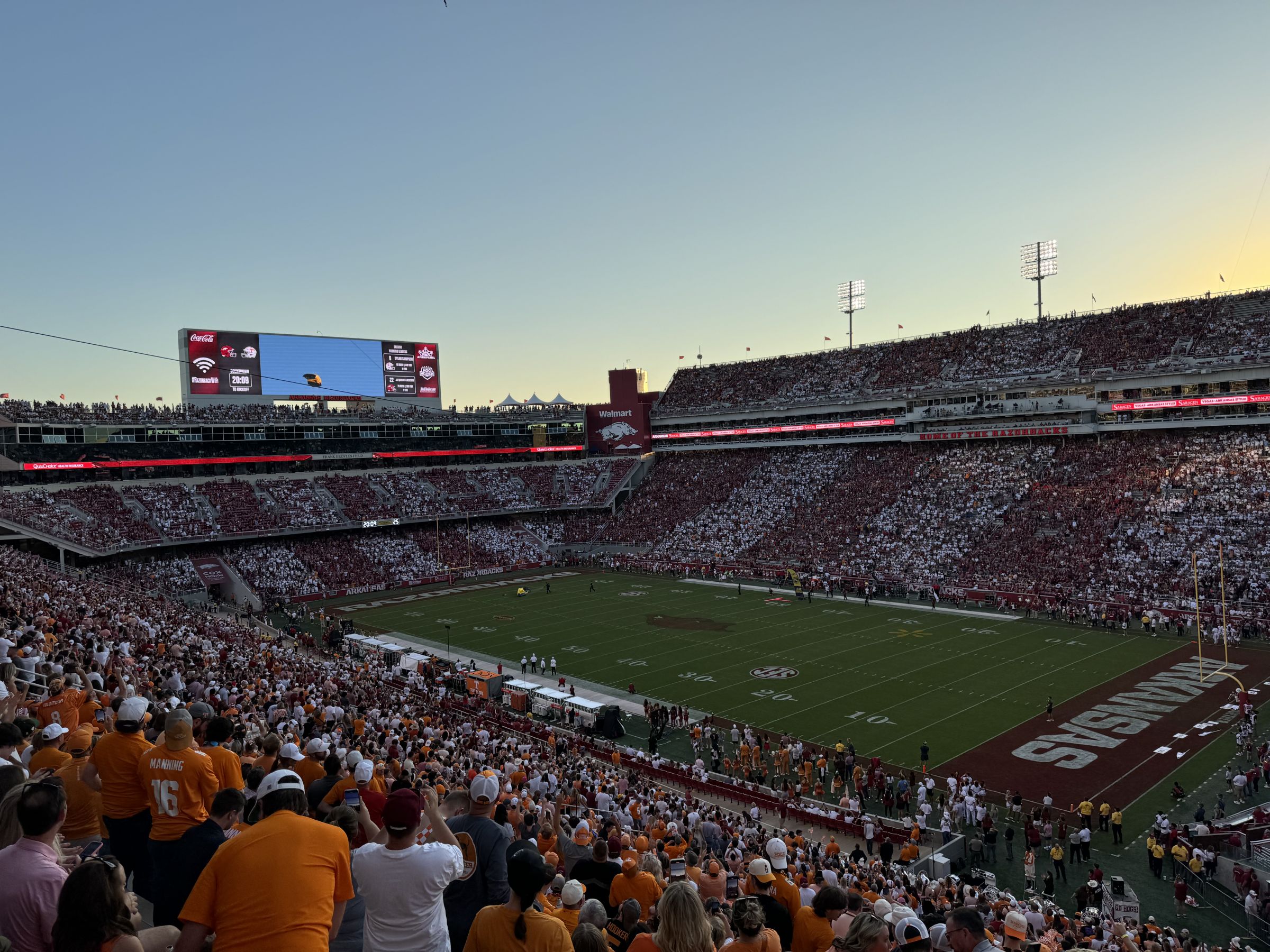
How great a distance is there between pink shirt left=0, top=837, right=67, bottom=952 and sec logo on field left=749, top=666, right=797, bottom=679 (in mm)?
26851

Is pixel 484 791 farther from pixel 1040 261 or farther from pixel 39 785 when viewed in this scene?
pixel 1040 261

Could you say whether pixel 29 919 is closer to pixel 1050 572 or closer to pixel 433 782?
pixel 433 782

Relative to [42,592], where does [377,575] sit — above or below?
below

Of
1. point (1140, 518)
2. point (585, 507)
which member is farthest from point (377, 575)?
point (1140, 518)

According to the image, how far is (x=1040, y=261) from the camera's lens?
63031 mm

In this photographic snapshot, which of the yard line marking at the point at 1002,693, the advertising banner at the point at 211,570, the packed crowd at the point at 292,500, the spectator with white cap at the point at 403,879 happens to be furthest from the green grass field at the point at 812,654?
the spectator with white cap at the point at 403,879

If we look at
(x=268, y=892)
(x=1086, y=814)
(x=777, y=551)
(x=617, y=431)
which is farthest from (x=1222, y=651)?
(x=617, y=431)

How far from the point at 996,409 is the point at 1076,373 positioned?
16.2 ft

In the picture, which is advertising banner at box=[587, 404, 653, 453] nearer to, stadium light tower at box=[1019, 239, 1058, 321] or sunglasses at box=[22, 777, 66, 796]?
stadium light tower at box=[1019, 239, 1058, 321]

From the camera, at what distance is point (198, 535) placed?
49.8m

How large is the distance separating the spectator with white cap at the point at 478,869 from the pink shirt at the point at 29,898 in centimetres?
189

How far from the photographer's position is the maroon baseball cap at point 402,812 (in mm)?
3688

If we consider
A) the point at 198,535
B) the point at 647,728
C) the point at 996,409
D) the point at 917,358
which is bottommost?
the point at 647,728

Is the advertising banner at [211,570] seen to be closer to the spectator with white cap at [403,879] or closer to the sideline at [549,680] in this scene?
the sideline at [549,680]
